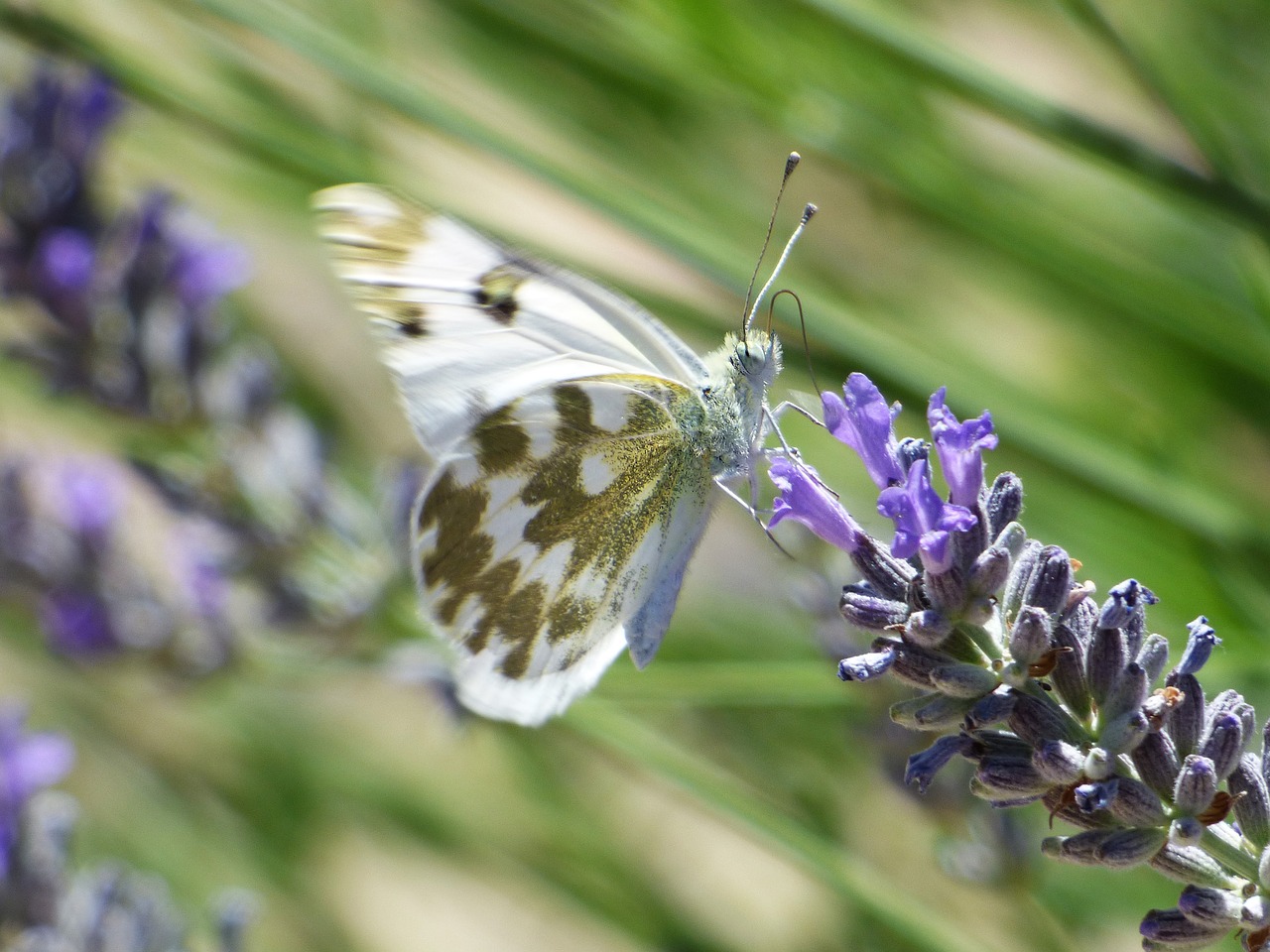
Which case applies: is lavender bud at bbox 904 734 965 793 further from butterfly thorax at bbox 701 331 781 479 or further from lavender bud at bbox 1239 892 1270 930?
butterfly thorax at bbox 701 331 781 479

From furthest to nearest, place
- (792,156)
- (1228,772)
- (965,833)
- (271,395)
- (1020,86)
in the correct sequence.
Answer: (271,395) → (965,833) → (1020,86) → (792,156) → (1228,772)

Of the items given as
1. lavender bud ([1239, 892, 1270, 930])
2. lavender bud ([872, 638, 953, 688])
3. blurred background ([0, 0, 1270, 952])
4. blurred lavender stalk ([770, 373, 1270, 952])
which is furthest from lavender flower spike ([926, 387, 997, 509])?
blurred background ([0, 0, 1270, 952])

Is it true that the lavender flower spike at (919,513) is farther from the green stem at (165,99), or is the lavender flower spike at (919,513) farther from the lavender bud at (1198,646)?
the green stem at (165,99)

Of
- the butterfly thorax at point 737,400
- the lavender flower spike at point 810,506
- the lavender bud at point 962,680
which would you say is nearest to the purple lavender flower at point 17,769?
the butterfly thorax at point 737,400

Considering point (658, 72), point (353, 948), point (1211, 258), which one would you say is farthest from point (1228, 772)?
point (353, 948)

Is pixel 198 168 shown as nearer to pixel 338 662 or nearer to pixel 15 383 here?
pixel 15 383

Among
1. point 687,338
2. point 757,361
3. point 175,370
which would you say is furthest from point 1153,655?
point 687,338
